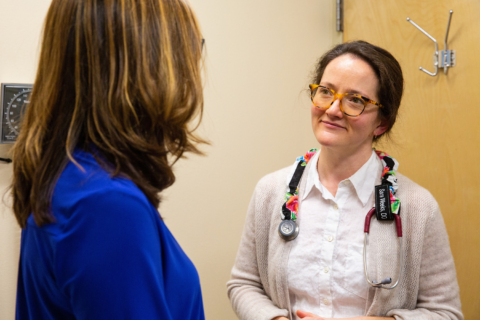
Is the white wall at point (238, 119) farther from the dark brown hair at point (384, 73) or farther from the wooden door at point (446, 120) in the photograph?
the dark brown hair at point (384, 73)

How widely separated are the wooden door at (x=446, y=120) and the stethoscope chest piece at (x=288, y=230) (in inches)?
33.6

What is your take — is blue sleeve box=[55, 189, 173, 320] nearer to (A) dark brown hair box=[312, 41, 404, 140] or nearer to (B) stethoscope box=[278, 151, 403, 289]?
(B) stethoscope box=[278, 151, 403, 289]

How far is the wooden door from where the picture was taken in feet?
5.77

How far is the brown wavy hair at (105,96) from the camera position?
667mm

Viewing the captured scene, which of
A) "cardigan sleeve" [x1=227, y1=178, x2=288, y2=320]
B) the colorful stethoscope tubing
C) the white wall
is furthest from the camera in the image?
the white wall

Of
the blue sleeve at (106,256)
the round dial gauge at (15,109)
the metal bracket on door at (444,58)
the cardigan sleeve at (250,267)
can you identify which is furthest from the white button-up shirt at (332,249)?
the round dial gauge at (15,109)

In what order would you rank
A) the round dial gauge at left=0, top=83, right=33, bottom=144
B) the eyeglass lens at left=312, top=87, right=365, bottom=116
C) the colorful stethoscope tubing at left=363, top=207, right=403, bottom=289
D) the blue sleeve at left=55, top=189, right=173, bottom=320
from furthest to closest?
the round dial gauge at left=0, top=83, right=33, bottom=144 → the eyeglass lens at left=312, top=87, right=365, bottom=116 → the colorful stethoscope tubing at left=363, top=207, right=403, bottom=289 → the blue sleeve at left=55, top=189, right=173, bottom=320

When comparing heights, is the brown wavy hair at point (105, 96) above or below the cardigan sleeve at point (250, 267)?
above

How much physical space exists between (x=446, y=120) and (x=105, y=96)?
163cm


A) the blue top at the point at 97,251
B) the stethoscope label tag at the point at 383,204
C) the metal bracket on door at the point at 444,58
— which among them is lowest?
the stethoscope label tag at the point at 383,204

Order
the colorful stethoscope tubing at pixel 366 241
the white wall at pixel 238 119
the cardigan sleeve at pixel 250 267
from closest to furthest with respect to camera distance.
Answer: the colorful stethoscope tubing at pixel 366 241, the cardigan sleeve at pixel 250 267, the white wall at pixel 238 119

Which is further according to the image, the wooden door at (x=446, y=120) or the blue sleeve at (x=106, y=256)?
the wooden door at (x=446, y=120)

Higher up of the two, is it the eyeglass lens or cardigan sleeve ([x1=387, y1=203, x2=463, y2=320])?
the eyeglass lens

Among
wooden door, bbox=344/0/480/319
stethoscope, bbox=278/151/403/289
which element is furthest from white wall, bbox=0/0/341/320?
stethoscope, bbox=278/151/403/289
